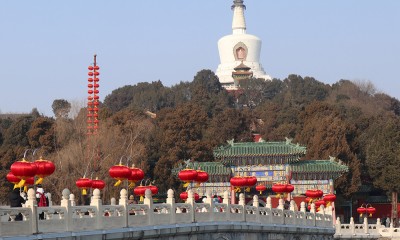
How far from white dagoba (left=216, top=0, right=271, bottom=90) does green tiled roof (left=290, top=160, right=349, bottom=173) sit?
59172 millimetres

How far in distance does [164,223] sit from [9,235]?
24.6ft

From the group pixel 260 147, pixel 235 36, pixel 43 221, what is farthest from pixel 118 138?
pixel 235 36

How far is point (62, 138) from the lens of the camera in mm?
65062

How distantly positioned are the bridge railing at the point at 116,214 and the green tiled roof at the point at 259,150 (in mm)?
20944

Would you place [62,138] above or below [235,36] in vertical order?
below

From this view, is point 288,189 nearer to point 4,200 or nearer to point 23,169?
point 4,200

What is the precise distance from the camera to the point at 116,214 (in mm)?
27031

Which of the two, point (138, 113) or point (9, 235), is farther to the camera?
point (138, 113)

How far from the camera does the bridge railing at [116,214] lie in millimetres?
22922

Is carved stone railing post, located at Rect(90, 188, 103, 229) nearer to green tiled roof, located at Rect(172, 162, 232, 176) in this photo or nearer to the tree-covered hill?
the tree-covered hill

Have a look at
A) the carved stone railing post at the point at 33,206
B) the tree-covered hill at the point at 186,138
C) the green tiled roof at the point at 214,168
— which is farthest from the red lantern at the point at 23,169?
the green tiled roof at the point at 214,168

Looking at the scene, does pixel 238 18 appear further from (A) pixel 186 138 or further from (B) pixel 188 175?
(B) pixel 188 175

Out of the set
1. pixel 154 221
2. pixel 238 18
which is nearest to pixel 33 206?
pixel 154 221

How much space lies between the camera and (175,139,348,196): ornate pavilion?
6072cm
